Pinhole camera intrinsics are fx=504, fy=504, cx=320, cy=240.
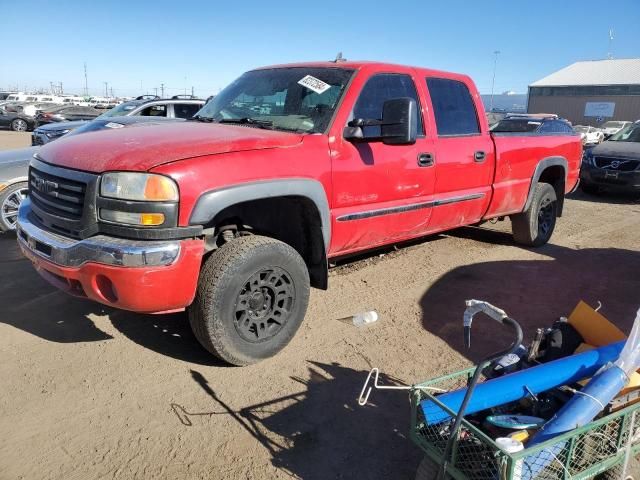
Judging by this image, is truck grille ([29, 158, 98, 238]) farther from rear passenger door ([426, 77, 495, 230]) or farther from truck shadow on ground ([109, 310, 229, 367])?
rear passenger door ([426, 77, 495, 230])

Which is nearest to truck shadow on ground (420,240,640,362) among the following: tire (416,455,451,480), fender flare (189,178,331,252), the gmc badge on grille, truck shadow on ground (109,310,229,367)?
fender flare (189,178,331,252)

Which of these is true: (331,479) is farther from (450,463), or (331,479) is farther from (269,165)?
(269,165)

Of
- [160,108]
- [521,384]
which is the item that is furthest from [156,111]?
[521,384]

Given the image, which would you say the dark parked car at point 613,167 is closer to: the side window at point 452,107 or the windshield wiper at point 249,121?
the side window at point 452,107

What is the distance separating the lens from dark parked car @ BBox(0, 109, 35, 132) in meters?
24.7

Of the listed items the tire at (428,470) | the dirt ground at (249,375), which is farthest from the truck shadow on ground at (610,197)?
the tire at (428,470)

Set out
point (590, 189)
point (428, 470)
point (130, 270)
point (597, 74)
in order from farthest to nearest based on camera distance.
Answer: point (597, 74), point (590, 189), point (130, 270), point (428, 470)

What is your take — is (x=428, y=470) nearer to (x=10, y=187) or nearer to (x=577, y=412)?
(x=577, y=412)

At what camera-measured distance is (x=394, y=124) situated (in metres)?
3.56

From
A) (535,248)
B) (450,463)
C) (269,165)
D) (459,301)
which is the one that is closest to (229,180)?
(269,165)

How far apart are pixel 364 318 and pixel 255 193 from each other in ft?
4.97

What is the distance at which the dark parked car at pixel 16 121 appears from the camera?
24.7m

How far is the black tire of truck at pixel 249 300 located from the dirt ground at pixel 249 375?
0.17 metres

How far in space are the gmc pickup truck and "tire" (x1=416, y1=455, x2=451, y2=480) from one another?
1.38m
